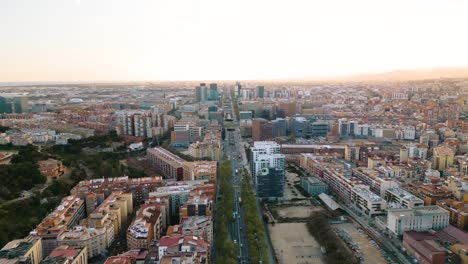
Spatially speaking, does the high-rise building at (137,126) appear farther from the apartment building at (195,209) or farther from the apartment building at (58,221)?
the apartment building at (195,209)

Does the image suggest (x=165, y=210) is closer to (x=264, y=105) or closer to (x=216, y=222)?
(x=216, y=222)

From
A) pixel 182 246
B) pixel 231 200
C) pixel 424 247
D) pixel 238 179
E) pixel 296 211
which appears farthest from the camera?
pixel 238 179

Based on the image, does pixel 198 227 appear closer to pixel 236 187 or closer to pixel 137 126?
pixel 236 187

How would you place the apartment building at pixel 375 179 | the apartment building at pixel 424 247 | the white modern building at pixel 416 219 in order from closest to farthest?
1. the apartment building at pixel 424 247
2. the white modern building at pixel 416 219
3. the apartment building at pixel 375 179

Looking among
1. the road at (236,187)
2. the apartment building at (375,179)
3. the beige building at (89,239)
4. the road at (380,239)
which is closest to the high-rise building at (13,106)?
the road at (236,187)

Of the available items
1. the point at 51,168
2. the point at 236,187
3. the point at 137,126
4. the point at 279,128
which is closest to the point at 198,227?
the point at 236,187

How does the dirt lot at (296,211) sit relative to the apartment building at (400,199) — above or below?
below

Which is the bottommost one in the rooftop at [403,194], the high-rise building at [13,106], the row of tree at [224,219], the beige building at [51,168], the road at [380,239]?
the road at [380,239]

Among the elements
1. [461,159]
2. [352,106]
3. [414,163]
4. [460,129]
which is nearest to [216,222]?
[414,163]
